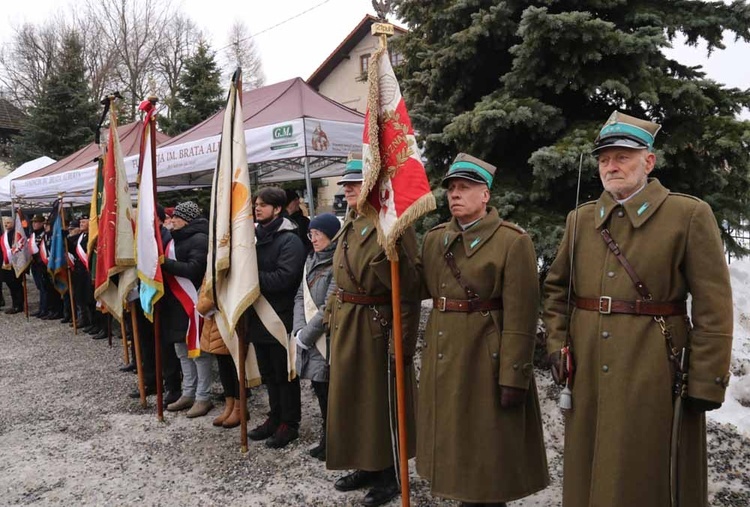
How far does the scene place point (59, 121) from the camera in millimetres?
22516

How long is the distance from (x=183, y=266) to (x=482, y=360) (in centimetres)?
324

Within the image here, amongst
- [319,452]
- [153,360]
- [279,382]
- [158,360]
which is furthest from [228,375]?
[153,360]

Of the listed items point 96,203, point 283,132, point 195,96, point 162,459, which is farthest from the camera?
point 195,96

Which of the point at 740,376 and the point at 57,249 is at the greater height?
the point at 57,249

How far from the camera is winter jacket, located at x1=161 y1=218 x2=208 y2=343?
5.32 metres

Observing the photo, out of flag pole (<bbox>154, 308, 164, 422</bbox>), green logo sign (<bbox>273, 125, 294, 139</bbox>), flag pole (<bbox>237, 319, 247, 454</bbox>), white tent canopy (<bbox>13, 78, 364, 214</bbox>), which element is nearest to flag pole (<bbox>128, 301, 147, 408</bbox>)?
flag pole (<bbox>154, 308, 164, 422</bbox>)

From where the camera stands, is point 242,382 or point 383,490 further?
point 242,382

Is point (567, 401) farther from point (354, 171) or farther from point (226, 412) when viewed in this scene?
point (226, 412)

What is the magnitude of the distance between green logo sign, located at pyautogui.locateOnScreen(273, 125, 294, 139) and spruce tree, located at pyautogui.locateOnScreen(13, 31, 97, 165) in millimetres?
18365

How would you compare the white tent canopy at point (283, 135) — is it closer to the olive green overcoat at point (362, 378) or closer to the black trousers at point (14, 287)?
the olive green overcoat at point (362, 378)

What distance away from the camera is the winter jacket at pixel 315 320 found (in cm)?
416

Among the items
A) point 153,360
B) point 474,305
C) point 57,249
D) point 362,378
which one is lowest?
point 153,360

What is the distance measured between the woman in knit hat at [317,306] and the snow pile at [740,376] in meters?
3.06

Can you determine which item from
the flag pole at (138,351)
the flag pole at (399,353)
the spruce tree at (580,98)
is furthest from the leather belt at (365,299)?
the flag pole at (138,351)
